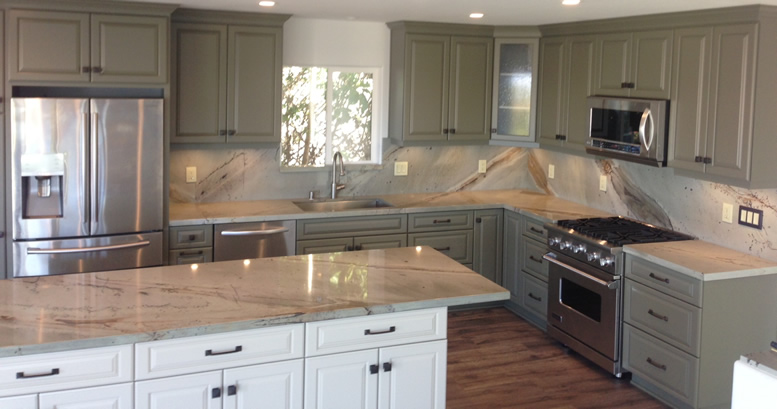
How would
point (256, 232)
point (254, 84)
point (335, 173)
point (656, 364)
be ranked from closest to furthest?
point (656, 364) < point (256, 232) < point (254, 84) < point (335, 173)

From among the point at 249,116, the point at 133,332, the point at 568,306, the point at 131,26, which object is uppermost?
the point at 131,26

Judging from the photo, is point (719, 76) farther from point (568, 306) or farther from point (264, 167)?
point (264, 167)

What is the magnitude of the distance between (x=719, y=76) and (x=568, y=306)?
1700 mm

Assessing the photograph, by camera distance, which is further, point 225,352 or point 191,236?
point 191,236

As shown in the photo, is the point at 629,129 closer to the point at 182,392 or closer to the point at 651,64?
the point at 651,64

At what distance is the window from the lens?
5805mm

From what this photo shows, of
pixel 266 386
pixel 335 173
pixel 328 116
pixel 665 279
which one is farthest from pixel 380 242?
pixel 266 386

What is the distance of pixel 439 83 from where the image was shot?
586 cm

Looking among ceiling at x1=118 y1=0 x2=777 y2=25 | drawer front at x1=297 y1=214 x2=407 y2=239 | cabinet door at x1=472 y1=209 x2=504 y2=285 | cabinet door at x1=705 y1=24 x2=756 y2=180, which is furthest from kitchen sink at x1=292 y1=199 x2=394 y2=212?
cabinet door at x1=705 y1=24 x2=756 y2=180

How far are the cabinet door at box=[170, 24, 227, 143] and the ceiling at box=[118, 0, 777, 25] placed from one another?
0.23 metres

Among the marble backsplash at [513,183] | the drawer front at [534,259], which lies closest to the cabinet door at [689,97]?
the marble backsplash at [513,183]

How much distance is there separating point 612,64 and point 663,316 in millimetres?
1683

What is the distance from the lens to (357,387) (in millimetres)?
3211

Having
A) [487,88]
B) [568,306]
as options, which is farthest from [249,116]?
[568,306]
